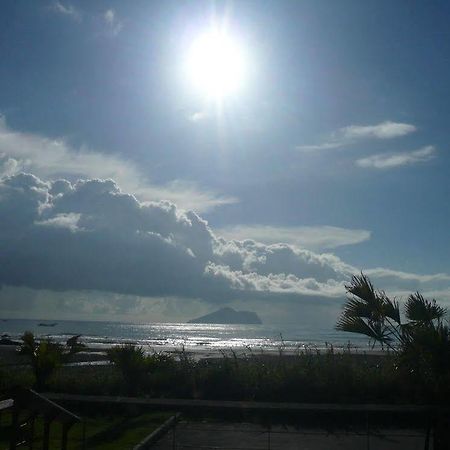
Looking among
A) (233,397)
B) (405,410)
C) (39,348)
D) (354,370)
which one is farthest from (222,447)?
(39,348)

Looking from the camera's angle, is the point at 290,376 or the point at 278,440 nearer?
the point at 278,440

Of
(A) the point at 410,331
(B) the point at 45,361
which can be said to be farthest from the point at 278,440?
(B) the point at 45,361

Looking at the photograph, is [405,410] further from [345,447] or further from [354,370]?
[354,370]

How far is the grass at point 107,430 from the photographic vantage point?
37.0 feet

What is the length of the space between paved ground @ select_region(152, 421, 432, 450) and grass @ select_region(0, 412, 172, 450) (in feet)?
2.37

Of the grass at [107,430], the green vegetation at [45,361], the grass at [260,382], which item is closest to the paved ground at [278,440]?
the grass at [107,430]

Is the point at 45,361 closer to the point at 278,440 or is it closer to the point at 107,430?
the point at 107,430

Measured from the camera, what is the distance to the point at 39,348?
16.8 metres

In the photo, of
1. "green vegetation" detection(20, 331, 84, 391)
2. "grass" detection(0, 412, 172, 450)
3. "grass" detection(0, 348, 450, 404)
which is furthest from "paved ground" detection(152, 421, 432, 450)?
"green vegetation" detection(20, 331, 84, 391)

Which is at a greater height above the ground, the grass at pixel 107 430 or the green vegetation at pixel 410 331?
the green vegetation at pixel 410 331

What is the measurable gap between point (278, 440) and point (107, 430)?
3.65 meters

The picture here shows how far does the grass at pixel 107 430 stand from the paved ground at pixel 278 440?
2.37ft

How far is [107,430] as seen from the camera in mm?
12633

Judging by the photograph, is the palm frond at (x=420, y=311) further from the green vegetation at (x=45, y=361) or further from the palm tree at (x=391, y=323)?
the green vegetation at (x=45, y=361)
